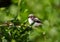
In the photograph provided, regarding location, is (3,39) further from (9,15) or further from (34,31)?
(9,15)

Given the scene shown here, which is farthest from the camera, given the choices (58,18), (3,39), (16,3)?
(16,3)

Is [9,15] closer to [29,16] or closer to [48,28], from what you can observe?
[29,16]

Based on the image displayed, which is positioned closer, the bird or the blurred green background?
the blurred green background

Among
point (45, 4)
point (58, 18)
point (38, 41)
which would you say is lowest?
point (38, 41)

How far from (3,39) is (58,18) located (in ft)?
3.37

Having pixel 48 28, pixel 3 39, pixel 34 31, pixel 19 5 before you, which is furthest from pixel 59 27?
pixel 3 39

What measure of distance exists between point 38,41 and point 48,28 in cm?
20

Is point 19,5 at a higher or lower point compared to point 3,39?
higher

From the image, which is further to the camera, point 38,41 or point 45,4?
point 45,4

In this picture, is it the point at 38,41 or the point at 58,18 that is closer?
the point at 38,41

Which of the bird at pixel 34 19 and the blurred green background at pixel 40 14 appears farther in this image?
the bird at pixel 34 19

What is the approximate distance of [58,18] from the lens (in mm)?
3176

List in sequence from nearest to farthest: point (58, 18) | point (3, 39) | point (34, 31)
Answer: point (3, 39), point (34, 31), point (58, 18)

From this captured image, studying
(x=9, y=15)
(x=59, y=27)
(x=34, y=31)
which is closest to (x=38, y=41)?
(x=34, y=31)
